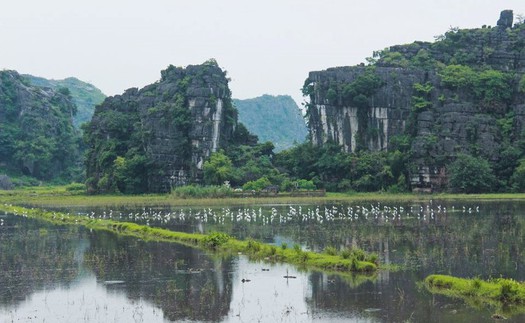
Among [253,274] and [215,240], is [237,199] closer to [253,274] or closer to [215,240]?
[215,240]

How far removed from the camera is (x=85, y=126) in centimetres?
11525

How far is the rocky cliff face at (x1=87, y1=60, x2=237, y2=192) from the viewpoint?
336 feet

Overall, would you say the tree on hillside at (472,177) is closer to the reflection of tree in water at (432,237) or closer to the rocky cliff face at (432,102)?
the rocky cliff face at (432,102)

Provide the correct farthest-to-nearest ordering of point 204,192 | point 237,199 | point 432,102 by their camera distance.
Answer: point 432,102 → point 204,192 → point 237,199

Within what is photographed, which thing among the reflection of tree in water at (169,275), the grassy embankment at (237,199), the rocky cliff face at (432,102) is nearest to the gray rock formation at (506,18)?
the rocky cliff face at (432,102)

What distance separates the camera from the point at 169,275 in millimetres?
30844

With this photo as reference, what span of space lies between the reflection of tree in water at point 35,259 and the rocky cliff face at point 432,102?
52.1 m

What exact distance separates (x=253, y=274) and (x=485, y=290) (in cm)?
923

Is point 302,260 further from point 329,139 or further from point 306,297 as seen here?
point 329,139

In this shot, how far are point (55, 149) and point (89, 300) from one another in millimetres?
120947

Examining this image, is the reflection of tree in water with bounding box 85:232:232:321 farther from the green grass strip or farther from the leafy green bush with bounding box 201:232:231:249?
the green grass strip

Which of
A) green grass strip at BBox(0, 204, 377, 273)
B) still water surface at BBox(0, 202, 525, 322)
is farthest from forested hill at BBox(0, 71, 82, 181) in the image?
still water surface at BBox(0, 202, 525, 322)

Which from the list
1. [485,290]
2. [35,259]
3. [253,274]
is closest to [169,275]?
[253,274]

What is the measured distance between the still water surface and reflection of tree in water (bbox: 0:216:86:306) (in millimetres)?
48
